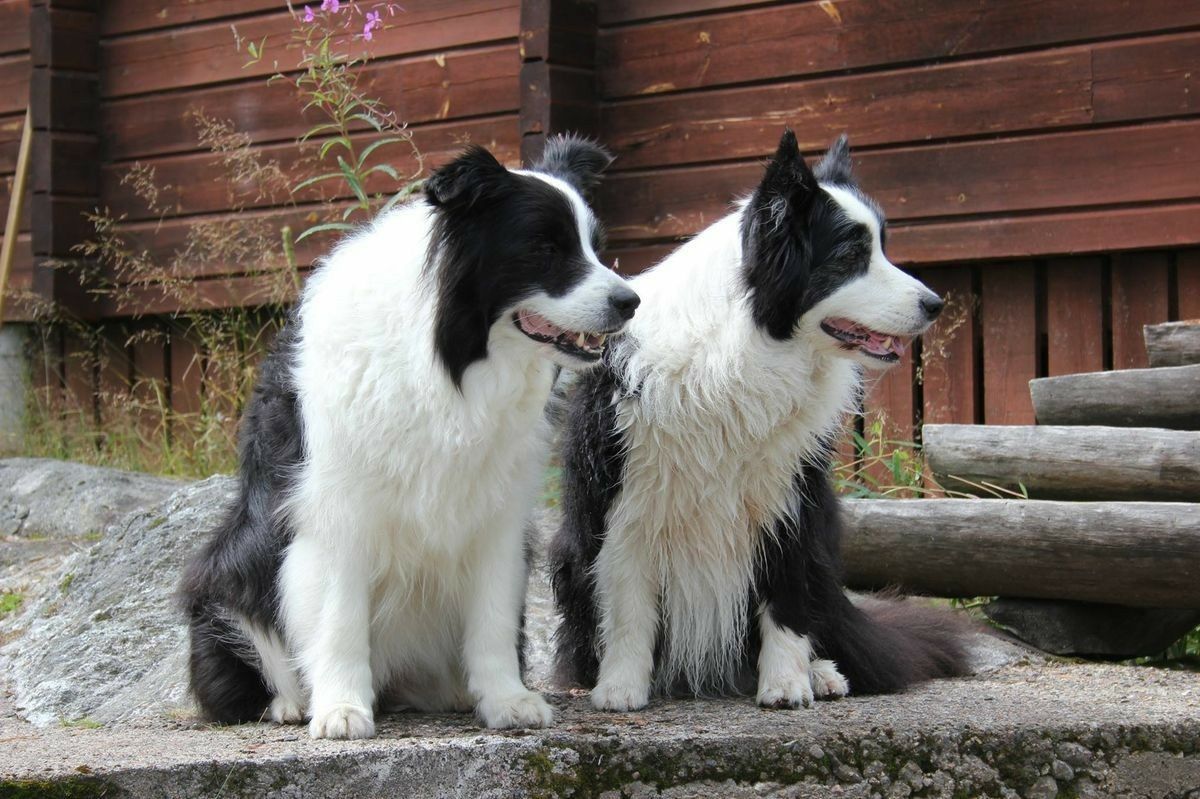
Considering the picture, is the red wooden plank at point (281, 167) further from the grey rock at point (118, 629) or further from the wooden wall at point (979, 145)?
the grey rock at point (118, 629)

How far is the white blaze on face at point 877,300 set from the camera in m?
3.29

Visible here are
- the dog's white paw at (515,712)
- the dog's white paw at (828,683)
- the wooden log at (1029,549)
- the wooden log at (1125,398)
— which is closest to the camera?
the dog's white paw at (515,712)

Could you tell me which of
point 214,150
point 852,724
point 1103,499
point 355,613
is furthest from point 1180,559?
point 214,150

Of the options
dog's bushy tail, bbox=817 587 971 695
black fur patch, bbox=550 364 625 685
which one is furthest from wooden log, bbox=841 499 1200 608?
black fur patch, bbox=550 364 625 685

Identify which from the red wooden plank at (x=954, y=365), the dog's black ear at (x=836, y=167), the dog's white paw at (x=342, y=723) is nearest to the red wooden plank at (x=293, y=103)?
the red wooden plank at (x=954, y=365)

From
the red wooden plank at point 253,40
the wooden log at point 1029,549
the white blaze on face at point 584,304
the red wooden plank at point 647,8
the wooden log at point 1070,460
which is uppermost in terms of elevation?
the red wooden plank at point 253,40

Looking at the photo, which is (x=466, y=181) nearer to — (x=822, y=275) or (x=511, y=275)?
(x=511, y=275)

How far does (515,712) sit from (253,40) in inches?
227

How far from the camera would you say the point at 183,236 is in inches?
316

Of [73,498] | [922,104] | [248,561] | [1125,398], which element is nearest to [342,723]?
[248,561]

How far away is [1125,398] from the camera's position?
15.2 feet

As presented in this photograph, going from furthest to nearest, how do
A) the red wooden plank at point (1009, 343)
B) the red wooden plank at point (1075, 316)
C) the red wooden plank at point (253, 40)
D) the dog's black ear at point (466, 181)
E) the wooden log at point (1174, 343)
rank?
1. the red wooden plank at point (253, 40)
2. the red wooden plank at point (1009, 343)
3. the red wooden plank at point (1075, 316)
4. the wooden log at point (1174, 343)
5. the dog's black ear at point (466, 181)

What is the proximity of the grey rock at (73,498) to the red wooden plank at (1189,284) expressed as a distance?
437cm

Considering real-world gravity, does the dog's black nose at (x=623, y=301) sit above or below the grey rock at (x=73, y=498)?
above
